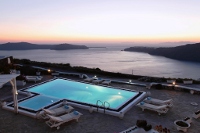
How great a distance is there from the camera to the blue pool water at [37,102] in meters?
8.99

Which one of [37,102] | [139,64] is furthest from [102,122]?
[139,64]

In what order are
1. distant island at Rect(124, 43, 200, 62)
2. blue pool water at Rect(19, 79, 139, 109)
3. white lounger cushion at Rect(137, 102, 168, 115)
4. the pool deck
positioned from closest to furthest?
1. the pool deck
2. white lounger cushion at Rect(137, 102, 168, 115)
3. blue pool water at Rect(19, 79, 139, 109)
4. distant island at Rect(124, 43, 200, 62)

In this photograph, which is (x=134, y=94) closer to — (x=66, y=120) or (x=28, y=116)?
(x=66, y=120)

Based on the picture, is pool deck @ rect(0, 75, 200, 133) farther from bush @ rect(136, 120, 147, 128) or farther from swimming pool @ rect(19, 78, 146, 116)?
bush @ rect(136, 120, 147, 128)

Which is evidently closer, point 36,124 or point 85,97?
point 36,124

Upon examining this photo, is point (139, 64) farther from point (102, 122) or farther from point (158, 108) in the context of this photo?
point (102, 122)

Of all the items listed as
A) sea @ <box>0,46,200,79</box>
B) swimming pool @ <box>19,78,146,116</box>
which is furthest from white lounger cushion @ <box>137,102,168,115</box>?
sea @ <box>0,46,200,79</box>

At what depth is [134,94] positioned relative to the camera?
10.6 meters

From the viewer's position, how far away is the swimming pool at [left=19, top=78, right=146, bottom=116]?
920 centimetres

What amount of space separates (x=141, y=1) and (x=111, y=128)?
53.0 ft

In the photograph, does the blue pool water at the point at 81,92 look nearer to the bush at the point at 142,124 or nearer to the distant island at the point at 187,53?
the bush at the point at 142,124

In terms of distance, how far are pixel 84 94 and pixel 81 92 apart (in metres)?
0.45

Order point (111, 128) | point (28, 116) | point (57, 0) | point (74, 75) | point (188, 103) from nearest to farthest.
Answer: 1. point (111, 128)
2. point (28, 116)
3. point (188, 103)
4. point (74, 75)
5. point (57, 0)

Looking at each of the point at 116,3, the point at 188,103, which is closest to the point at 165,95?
the point at 188,103
